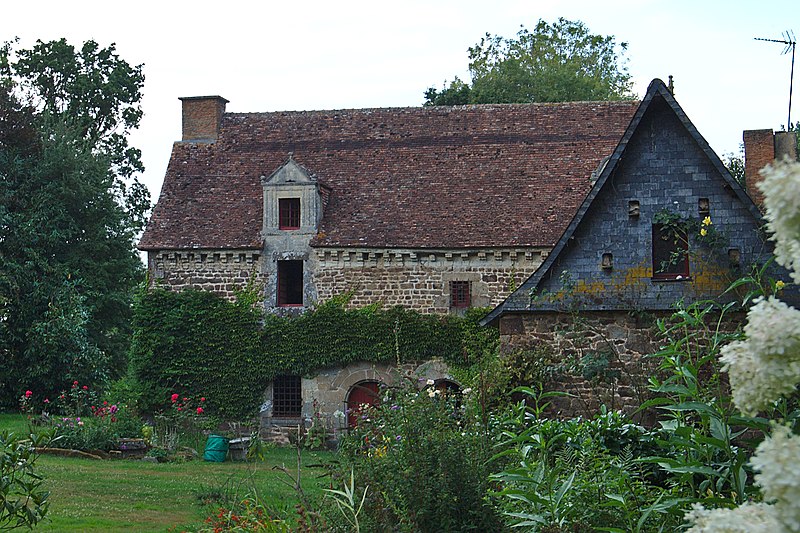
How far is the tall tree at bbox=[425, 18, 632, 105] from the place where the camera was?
133 feet

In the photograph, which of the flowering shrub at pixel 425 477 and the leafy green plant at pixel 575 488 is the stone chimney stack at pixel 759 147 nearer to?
the flowering shrub at pixel 425 477

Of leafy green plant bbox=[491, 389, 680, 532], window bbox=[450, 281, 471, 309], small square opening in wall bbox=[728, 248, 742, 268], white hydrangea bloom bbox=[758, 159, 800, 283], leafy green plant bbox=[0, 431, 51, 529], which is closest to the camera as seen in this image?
white hydrangea bloom bbox=[758, 159, 800, 283]

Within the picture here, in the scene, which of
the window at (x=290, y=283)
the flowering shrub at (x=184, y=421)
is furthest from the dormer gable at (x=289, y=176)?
the flowering shrub at (x=184, y=421)

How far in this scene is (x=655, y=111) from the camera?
15.6 meters

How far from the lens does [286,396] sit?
24672 mm

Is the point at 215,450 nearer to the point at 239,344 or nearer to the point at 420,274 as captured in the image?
the point at 239,344

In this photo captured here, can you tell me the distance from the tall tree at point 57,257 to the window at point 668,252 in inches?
766

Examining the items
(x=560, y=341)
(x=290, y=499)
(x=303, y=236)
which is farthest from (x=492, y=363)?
(x=303, y=236)

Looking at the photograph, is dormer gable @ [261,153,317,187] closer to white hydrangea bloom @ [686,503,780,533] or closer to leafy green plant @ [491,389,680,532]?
leafy green plant @ [491,389,680,532]

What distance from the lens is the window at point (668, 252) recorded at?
15.3 metres

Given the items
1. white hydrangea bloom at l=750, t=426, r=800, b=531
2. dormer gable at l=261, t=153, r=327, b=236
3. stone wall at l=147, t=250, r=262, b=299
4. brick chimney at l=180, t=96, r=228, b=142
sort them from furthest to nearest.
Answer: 1. brick chimney at l=180, t=96, r=228, b=142
2. stone wall at l=147, t=250, r=262, b=299
3. dormer gable at l=261, t=153, r=327, b=236
4. white hydrangea bloom at l=750, t=426, r=800, b=531

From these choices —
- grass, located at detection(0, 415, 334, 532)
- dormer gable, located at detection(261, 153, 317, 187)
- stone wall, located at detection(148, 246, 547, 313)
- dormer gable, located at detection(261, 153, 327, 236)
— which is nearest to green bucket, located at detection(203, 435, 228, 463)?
grass, located at detection(0, 415, 334, 532)

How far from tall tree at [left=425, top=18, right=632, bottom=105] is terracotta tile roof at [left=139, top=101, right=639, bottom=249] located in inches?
482

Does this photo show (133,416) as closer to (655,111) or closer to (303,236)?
(303,236)
